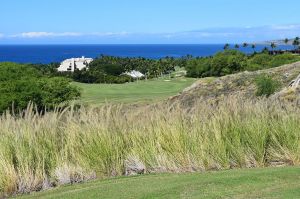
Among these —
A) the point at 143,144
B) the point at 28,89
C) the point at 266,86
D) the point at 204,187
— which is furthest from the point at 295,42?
the point at 204,187

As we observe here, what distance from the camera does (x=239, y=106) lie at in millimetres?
9195

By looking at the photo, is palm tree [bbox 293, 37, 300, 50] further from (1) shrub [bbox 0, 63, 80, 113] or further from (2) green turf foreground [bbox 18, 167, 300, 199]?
(2) green turf foreground [bbox 18, 167, 300, 199]

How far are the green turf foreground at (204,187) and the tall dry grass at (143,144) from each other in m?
1.09

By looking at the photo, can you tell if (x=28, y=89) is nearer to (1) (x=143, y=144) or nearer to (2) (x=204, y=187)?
(1) (x=143, y=144)

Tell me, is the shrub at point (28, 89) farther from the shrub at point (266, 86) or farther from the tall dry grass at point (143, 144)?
the tall dry grass at point (143, 144)

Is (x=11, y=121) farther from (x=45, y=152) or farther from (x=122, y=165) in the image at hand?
(x=122, y=165)

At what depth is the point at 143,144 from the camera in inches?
341

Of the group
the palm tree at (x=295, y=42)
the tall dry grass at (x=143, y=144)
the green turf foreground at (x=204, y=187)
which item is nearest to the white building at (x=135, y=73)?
the palm tree at (x=295, y=42)

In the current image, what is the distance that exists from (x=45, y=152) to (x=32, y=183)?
0.62 m

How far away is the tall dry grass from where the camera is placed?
8.22 meters

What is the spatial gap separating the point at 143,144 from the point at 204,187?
2.74 meters

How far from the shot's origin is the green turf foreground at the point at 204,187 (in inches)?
227

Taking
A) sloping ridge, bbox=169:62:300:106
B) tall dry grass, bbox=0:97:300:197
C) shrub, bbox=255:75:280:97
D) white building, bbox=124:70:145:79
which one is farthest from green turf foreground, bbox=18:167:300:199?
white building, bbox=124:70:145:79

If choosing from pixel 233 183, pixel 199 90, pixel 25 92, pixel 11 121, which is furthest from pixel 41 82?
pixel 233 183
